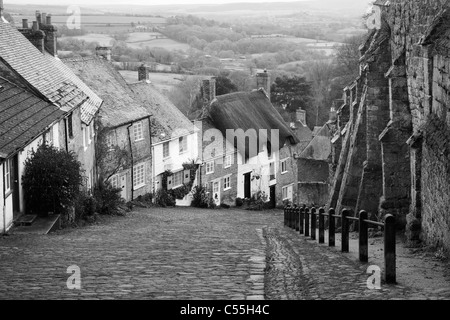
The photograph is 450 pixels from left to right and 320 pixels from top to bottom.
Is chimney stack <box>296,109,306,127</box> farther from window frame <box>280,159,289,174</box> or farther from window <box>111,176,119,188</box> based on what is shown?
window <box>111,176,119,188</box>

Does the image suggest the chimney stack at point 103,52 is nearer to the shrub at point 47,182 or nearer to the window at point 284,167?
the window at point 284,167

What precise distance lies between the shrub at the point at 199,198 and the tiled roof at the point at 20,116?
63.1 ft

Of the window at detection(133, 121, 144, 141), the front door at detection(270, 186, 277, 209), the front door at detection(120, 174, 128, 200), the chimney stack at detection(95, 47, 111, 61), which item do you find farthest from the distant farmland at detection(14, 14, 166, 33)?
the front door at detection(120, 174, 128, 200)

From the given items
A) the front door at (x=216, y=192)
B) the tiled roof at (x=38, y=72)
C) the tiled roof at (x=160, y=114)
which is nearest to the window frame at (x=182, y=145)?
the tiled roof at (x=160, y=114)

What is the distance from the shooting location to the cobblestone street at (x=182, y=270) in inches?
376

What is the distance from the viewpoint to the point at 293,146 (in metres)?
54.7

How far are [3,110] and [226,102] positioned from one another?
29.8 metres

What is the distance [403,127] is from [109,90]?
22.6m

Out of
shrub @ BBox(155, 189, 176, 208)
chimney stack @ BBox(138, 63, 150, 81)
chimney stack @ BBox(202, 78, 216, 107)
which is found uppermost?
chimney stack @ BBox(138, 63, 150, 81)

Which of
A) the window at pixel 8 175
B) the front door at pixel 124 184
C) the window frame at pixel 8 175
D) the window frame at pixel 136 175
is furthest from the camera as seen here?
the window frame at pixel 136 175

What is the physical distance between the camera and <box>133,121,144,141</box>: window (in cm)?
3928

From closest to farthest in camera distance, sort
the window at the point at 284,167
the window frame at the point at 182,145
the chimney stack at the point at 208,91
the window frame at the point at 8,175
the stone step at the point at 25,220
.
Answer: the window frame at the point at 8,175
the stone step at the point at 25,220
the window frame at the point at 182,145
the chimney stack at the point at 208,91
the window at the point at 284,167

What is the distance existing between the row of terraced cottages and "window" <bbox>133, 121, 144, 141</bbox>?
0.05 meters
